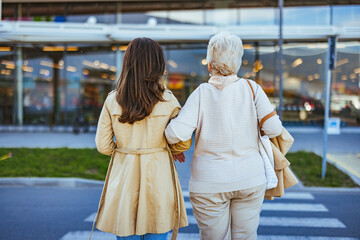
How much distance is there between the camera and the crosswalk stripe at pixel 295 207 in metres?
5.67

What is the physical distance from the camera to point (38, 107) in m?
18.4

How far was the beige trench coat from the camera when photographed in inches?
93.0

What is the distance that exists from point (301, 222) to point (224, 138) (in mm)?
3339

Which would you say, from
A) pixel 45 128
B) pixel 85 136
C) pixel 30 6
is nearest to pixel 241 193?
pixel 85 136

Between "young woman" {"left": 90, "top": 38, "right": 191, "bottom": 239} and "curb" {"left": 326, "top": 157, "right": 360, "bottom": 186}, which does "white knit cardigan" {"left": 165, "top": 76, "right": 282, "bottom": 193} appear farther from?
"curb" {"left": 326, "top": 157, "right": 360, "bottom": 186}

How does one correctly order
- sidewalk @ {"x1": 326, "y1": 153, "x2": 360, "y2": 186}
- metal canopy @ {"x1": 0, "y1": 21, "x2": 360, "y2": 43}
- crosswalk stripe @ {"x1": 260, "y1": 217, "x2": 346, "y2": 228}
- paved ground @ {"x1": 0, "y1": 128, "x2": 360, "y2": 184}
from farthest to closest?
metal canopy @ {"x1": 0, "y1": 21, "x2": 360, "y2": 43}
paved ground @ {"x1": 0, "y1": 128, "x2": 360, "y2": 184}
sidewalk @ {"x1": 326, "y1": 153, "x2": 360, "y2": 186}
crosswalk stripe @ {"x1": 260, "y1": 217, "x2": 346, "y2": 228}

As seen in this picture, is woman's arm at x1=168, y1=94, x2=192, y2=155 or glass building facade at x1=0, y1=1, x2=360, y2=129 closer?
woman's arm at x1=168, y1=94, x2=192, y2=155

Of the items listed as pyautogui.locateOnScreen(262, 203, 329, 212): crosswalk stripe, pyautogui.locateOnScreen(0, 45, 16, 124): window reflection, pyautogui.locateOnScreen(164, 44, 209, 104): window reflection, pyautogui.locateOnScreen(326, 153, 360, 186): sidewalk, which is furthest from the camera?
pyautogui.locateOnScreen(0, 45, 16, 124): window reflection

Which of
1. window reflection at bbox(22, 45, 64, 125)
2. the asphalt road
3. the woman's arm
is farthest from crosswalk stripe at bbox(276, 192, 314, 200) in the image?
window reflection at bbox(22, 45, 64, 125)

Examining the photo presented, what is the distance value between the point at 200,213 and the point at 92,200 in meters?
4.14

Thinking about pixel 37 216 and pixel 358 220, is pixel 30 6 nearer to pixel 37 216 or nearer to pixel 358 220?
pixel 37 216

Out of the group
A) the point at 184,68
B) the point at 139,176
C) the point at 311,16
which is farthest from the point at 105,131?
the point at 311,16

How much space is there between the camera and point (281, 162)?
2.64 m

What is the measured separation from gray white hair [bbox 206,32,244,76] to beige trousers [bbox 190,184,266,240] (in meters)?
0.86
